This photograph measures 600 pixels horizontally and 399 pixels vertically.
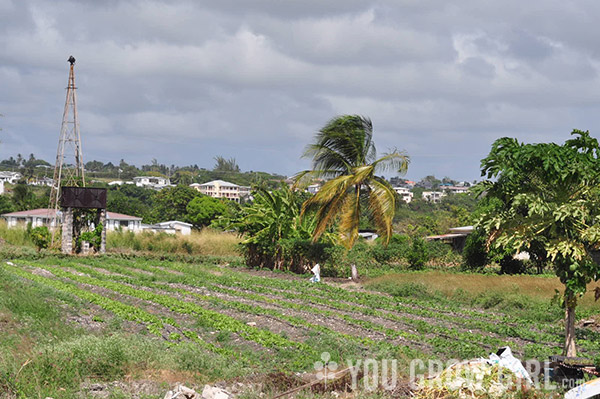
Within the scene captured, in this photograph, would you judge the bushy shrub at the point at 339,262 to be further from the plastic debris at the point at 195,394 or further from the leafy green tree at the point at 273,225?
the plastic debris at the point at 195,394

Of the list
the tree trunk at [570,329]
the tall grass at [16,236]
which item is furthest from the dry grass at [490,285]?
the tall grass at [16,236]

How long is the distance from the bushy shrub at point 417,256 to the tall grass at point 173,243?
37.7ft

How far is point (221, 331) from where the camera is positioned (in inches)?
539

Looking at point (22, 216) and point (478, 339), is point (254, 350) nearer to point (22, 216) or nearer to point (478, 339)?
point (478, 339)

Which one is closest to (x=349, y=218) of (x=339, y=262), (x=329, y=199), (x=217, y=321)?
(x=329, y=199)

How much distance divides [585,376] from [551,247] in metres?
2.28

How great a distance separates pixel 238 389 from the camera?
900cm

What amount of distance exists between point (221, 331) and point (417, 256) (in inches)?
782

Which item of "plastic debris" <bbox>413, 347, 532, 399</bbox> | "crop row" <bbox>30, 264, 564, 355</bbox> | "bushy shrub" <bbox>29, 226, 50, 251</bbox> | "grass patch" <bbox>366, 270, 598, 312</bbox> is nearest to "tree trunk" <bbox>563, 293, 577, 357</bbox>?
"crop row" <bbox>30, 264, 564, 355</bbox>

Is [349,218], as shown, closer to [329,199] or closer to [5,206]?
[329,199]

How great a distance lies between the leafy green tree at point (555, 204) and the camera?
1050cm

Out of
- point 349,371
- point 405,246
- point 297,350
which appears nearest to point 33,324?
point 297,350

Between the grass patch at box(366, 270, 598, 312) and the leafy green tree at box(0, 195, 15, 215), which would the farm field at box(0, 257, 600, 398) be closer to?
the grass patch at box(366, 270, 598, 312)

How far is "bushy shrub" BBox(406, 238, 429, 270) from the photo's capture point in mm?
32188
